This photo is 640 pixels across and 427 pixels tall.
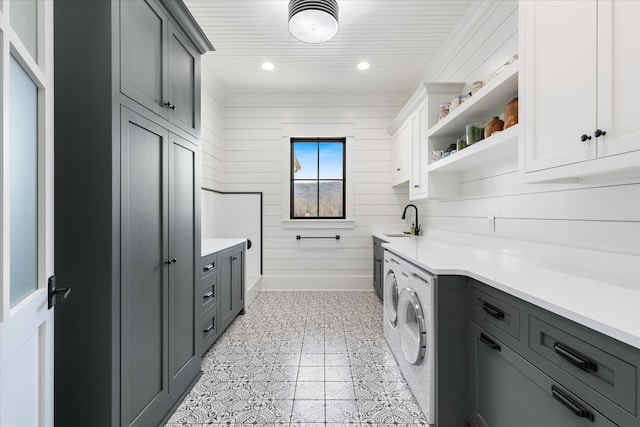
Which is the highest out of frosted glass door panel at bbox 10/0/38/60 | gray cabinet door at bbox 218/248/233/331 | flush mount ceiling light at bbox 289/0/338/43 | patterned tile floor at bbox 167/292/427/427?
flush mount ceiling light at bbox 289/0/338/43

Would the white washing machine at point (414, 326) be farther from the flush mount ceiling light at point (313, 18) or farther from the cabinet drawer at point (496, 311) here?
the flush mount ceiling light at point (313, 18)

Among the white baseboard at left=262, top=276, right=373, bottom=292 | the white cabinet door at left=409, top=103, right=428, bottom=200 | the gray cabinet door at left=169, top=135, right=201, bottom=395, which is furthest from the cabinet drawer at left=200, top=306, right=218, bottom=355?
the white cabinet door at left=409, top=103, right=428, bottom=200

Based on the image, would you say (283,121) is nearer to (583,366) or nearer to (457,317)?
(457,317)

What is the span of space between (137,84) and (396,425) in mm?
2262

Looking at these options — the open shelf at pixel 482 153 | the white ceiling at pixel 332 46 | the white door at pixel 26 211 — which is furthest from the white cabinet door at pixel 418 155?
the white door at pixel 26 211

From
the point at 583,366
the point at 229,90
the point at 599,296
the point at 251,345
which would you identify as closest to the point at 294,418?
the point at 251,345

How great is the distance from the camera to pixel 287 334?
2.94 m

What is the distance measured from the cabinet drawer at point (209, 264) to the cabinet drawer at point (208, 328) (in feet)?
1.08

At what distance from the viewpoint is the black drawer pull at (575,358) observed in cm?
85

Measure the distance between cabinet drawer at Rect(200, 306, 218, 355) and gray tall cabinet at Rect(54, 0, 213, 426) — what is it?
788 millimetres

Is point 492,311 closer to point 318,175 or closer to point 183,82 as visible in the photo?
point 183,82

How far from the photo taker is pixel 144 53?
148 cm

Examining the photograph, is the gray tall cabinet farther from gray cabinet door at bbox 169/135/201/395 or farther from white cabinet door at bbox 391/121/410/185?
white cabinet door at bbox 391/121/410/185

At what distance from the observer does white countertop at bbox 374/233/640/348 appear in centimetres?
81
